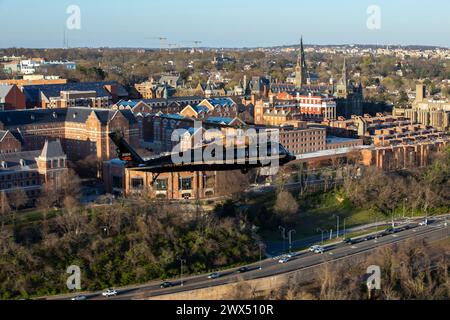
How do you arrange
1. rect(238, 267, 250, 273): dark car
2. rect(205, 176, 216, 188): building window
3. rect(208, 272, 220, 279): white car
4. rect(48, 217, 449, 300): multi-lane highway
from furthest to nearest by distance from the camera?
rect(205, 176, 216, 188): building window < rect(238, 267, 250, 273): dark car < rect(208, 272, 220, 279): white car < rect(48, 217, 449, 300): multi-lane highway

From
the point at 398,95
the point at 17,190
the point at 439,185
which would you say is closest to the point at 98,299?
the point at 17,190

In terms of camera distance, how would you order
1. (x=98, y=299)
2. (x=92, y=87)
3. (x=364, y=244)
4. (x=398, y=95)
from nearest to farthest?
(x=98, y=299), (x=364, y=244), (x=92, y=87), (x=398, y=95)

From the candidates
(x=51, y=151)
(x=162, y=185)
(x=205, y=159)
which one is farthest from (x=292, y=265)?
(x=51, y=151)

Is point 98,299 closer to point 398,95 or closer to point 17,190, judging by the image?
point 17,190

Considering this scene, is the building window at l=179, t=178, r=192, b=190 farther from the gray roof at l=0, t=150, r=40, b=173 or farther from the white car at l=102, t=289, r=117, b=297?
the white car at l=102, t=289, r=117, b=297

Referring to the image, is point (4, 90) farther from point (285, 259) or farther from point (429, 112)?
point (429, 112)

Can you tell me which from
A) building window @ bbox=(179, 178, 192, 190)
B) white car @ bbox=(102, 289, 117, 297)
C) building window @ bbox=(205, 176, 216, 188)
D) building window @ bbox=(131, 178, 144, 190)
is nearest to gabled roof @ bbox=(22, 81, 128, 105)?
building window @ bbox=(131, 178, 144, 190)

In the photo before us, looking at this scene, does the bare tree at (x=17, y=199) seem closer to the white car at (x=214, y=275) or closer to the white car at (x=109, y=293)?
the white car at (x=109, y=293)

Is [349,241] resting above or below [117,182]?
below
